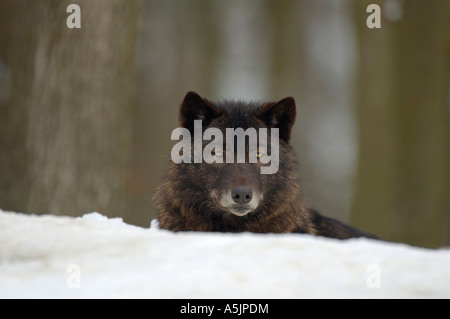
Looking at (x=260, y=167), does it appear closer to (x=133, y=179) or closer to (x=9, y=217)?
(x=9, y=217)

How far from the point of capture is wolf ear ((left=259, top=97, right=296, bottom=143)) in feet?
17.1

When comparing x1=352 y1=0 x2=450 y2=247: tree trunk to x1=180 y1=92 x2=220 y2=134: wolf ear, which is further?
x1=352 y1=0 x2=450 y2=247: tree trunk

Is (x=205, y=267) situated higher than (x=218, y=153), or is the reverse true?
(x=218, y=153)

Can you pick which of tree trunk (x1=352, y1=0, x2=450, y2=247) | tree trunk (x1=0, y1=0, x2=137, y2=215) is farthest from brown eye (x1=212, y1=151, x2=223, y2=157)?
tree trunk (x1=352, y1=0, x2=450, y2=247)

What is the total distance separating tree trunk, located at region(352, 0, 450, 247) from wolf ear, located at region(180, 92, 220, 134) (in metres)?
4.54

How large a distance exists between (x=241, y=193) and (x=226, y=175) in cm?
24

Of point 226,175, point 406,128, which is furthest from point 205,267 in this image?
point 406,128

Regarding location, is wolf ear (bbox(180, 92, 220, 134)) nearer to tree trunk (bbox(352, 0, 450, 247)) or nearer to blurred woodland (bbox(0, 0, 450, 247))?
blurred woodland (bbox(0, 0, 450, 247))

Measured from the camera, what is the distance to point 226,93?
11570 millimetres

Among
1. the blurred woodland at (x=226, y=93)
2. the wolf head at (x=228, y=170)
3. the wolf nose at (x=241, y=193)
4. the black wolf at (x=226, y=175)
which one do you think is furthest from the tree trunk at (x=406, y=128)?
the wolf nose at (x=241, y=193)

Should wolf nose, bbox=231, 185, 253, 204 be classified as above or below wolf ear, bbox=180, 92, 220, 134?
below

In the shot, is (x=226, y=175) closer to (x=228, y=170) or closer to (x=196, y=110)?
(x=228, y=170)

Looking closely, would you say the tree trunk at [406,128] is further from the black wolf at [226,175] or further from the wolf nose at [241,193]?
the wolf nose at [241,193]
